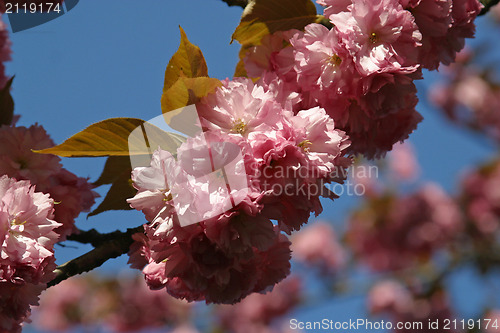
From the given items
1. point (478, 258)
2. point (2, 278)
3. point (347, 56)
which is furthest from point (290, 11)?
point (478, 258)

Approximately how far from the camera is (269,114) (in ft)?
3.19

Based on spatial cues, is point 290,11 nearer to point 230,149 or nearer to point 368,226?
point 230,149

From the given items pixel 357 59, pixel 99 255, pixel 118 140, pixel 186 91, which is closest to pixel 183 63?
pixel 186 91

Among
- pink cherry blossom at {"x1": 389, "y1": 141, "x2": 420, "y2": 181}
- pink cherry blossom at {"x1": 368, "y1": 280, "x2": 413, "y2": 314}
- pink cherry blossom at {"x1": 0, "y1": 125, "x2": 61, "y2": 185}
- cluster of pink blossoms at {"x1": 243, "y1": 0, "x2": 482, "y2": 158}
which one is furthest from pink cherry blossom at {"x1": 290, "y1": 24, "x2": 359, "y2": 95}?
pink cherry blossom at {"x1": 389, "y1": 141, "x2": 420, "y2": 181}

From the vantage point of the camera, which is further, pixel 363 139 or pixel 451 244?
pixel 451 244

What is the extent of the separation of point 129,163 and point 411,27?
Answer: 0.58 meters

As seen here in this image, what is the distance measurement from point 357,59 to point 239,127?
259 millimetres

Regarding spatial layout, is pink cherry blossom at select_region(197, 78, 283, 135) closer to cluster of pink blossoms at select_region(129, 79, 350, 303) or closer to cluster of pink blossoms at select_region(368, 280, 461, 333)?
cluster of pink blossoms at select_region(129, 79, 350, 303)

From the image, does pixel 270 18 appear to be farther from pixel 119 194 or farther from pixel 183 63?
pixel 119 194

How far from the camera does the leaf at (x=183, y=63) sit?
1017 mm

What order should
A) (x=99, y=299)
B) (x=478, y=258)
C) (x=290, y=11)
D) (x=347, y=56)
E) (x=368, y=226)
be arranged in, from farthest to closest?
(x=368, y=226) → (x=99, y=299) → (x=478, y=258) → (x=290, y=11) → (x=347, y=56)

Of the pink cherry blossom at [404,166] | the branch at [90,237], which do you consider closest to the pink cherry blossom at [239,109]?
the branch at [90,237]

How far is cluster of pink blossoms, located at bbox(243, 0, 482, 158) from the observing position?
102cm

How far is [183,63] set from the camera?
102 cm
